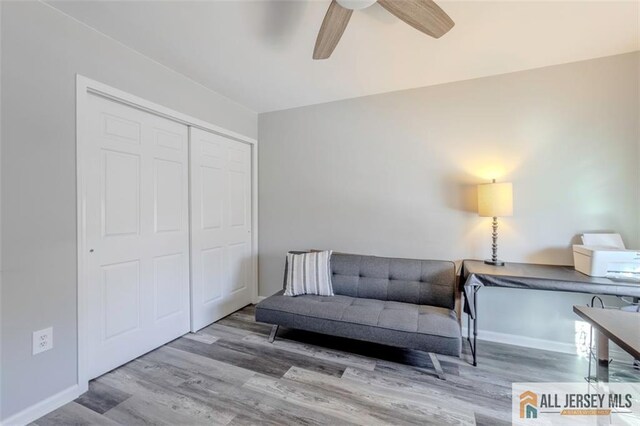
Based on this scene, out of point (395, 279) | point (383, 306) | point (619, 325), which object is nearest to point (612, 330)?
point (619, 325)

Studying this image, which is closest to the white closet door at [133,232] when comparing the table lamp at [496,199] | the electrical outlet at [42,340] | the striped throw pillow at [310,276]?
the electrical outlet at [42,340]

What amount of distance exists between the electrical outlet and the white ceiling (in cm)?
196

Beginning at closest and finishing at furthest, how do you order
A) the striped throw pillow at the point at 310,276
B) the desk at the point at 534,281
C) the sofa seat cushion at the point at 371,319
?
1. the desk at the point at 534,281
2. the sofa seat cushion at the point at 371,319
3. the striped throw pillow at the point at 310,276

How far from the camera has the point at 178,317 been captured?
2.50 m

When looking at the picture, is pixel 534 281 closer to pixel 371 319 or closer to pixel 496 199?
pixel 496 199

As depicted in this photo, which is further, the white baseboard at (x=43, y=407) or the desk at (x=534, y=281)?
the desk at (x=534, y=281)

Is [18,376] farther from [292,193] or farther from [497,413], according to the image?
[497,413]


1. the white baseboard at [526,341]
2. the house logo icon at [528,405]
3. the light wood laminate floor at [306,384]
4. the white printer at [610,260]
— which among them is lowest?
the house logo icon at [528,405]

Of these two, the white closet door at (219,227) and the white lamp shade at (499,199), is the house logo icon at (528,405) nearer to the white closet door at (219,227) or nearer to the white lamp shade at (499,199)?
the white lamp shade at (499,199)

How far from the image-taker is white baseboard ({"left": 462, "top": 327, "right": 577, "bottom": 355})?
223 cm

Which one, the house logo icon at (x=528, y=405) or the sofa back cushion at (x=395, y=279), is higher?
the sofa back cushion at (x=395, y=279)

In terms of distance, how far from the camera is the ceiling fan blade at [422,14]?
1.35m

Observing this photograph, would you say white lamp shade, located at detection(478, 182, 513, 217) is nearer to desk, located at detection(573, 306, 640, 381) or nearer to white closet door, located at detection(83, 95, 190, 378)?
desk, located at detection(573, 306, 640, 381)

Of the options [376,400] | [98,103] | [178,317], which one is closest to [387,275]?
[376,400]
